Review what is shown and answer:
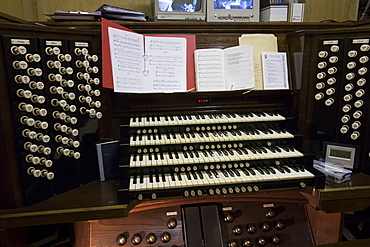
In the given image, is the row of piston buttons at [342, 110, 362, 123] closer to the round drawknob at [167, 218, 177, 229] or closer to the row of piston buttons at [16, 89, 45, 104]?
the round drawknob at [167, 218, 177, 229]

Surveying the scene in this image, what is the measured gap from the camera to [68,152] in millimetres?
1530

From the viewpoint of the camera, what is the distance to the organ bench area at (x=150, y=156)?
4.49 ft

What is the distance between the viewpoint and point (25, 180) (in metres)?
1.39

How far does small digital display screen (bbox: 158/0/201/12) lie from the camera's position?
1953 mm

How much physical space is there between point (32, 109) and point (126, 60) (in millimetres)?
622

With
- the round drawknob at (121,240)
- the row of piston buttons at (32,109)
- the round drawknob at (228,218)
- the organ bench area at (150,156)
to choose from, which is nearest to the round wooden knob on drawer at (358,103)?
the organ bench area at (150,156)

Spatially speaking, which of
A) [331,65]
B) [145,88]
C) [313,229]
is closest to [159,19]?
[145,88]

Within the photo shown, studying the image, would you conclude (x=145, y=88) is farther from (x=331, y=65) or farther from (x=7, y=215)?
(x=331, y=65)

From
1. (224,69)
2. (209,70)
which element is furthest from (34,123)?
(224,69)

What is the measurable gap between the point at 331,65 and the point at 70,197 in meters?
1.83

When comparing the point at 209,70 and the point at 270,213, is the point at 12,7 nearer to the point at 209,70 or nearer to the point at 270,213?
the point at 209,70

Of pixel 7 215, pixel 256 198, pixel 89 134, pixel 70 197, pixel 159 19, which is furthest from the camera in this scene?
pixel 159 19

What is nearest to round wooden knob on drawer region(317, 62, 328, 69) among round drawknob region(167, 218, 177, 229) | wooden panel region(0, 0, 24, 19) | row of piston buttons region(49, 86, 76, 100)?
round drawknob region(167, 218, 177, 229)

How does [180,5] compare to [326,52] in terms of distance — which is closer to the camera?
[326,52]
